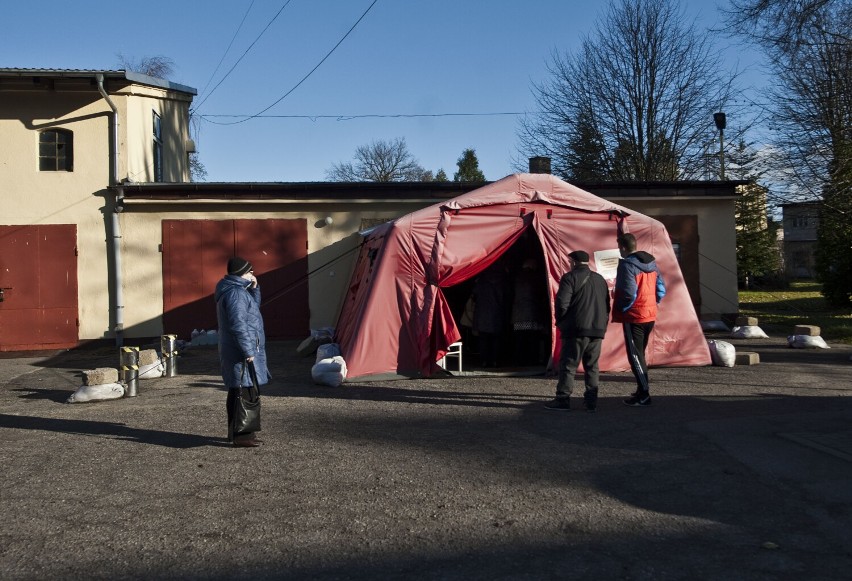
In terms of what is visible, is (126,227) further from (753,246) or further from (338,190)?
(753,246)

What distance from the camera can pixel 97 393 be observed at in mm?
9922

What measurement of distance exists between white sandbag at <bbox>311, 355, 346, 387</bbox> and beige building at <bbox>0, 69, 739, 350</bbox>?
571 centimetres

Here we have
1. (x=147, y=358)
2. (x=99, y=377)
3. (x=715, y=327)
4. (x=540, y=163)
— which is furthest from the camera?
(x=715, y=327)

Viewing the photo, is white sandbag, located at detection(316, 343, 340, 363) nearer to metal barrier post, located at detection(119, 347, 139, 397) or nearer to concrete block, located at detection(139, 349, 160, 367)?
metal barrier post, located at detection(119, 347, 139, 397)

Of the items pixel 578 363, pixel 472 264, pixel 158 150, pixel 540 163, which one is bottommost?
pixel 578 363

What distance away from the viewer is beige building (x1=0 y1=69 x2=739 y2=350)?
15867 mm

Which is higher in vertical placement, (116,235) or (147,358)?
(116,235)

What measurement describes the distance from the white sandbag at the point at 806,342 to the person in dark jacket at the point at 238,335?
420 inches

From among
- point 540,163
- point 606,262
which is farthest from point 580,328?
point 540,163

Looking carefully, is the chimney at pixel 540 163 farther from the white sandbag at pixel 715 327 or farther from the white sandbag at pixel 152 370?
the white sandbag at pixel 152 370

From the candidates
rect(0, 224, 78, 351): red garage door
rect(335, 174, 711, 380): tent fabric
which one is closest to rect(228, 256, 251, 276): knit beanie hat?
rect(335, 174, 711, 380): tent fabric

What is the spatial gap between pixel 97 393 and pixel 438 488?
5937 millimetres

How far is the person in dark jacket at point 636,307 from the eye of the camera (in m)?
8.46

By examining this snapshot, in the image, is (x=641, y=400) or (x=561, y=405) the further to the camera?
(x=641, y=400)
